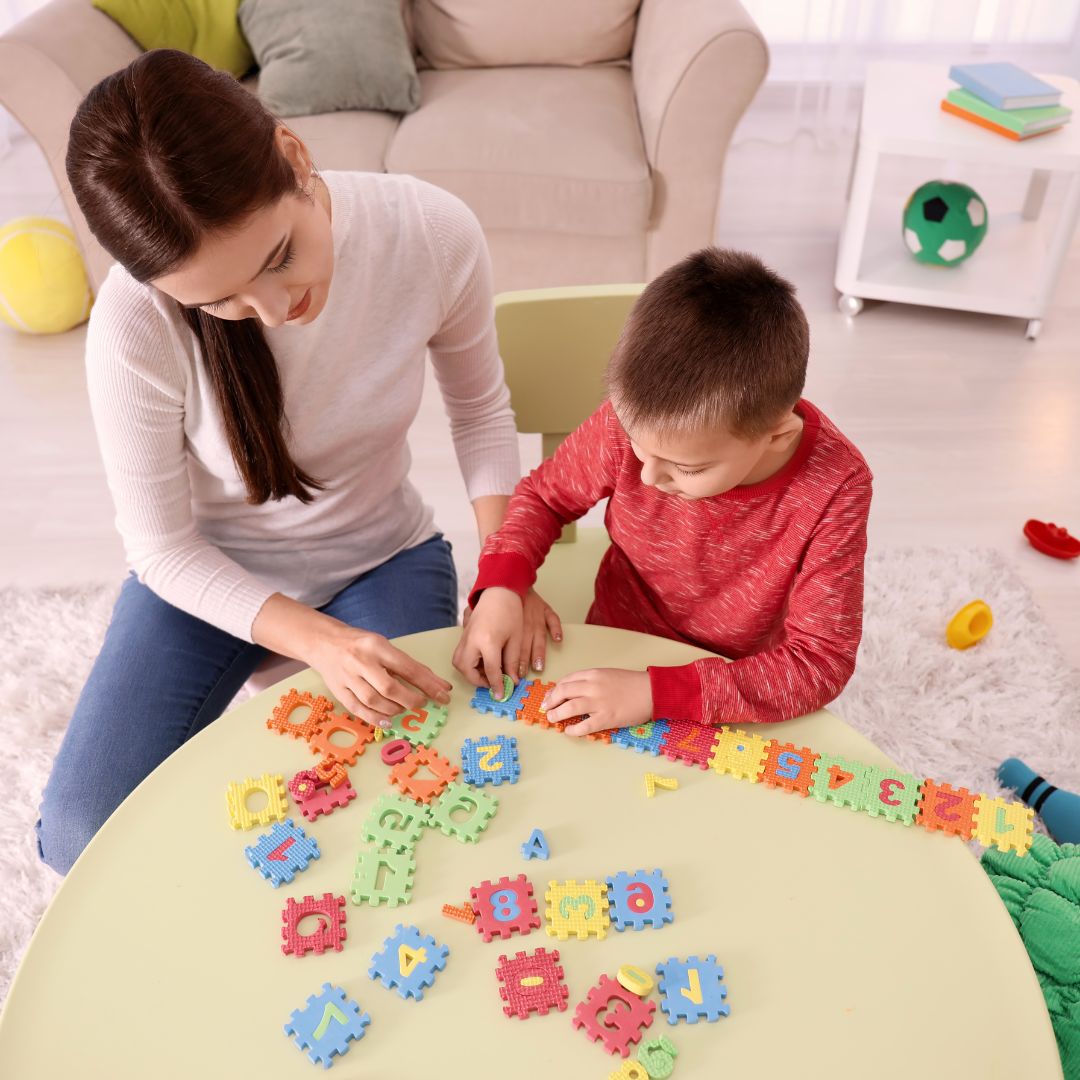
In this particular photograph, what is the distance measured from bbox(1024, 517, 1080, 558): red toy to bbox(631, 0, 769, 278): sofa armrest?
110 cm

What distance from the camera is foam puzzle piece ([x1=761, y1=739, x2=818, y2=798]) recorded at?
932 millimetres


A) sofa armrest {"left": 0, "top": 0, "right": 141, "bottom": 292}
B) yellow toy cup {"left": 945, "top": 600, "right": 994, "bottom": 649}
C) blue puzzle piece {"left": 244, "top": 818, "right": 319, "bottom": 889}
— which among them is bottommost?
yellow toy cup {"left": 945, "top": 600, "right": 994, "bottom": 649}

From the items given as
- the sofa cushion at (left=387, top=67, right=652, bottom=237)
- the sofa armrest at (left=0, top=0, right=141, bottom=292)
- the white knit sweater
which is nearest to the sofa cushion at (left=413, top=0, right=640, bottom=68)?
the sofa cushion at (left=387, top=67, right=652, bottom=237)

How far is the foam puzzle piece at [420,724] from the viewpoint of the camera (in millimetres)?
988

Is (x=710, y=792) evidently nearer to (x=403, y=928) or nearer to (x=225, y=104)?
(x=403, y=928)

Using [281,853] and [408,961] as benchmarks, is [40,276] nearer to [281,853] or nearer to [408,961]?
[281,853]

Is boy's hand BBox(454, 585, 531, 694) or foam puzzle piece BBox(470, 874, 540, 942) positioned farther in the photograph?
boy's hand BBox(454, 585, 531, 694)

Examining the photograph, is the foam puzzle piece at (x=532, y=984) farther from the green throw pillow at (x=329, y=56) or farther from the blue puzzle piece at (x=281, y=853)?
the green throw pillow at (x=329, y=56)

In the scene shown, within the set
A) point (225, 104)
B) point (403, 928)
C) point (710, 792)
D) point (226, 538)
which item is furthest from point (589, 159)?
point (403, 928)

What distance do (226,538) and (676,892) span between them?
2.66 feet

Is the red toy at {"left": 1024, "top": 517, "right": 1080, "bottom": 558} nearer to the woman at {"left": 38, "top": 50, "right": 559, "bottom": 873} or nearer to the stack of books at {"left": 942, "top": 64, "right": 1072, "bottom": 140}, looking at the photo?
the stack of books at {"left": 942, "top": 64, "right": 1072, "bottom": 140}

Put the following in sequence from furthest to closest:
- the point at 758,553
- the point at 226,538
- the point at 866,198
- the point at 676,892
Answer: the point at 866,198
the point at 226,538
the point at 758,553
the point at 676,892

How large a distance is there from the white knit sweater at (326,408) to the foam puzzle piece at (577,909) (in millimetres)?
545

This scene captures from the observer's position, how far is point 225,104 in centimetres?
91
